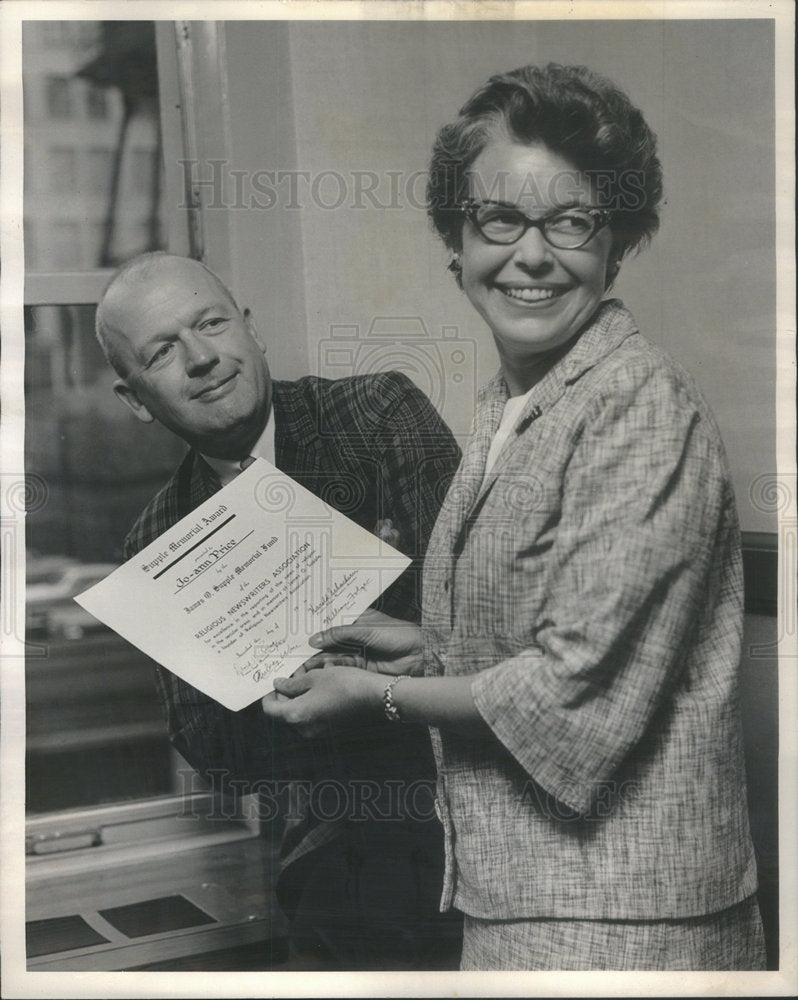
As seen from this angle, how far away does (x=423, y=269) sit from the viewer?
1.52 m

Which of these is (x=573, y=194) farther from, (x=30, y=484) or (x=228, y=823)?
(x=228, y=823)

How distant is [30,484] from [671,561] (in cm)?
96

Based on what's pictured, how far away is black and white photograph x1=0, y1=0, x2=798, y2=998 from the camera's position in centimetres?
147

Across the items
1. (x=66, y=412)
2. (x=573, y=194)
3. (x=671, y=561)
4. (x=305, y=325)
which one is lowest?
(x=671, y=561)

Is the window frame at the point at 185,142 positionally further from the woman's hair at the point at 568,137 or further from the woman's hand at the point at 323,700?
the woman's hair at the point at 568,137

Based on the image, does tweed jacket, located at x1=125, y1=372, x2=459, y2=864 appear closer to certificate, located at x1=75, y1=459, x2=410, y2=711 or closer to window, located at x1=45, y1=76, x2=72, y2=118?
certificate, located at x1=75, y1=459, x2=410, y2=711

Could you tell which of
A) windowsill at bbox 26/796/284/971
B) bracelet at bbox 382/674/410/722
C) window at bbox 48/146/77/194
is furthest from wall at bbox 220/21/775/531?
windowsill at bbox 26/796/284/971

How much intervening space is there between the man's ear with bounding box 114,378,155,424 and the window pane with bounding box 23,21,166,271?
7.2 inches

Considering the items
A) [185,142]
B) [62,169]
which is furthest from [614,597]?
[62,169]

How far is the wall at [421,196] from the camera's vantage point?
59.6 inches

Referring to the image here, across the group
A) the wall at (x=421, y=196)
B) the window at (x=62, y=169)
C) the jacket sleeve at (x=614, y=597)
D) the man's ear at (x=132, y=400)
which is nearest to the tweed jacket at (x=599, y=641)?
the jacket sleeve at (x=614, y=597)

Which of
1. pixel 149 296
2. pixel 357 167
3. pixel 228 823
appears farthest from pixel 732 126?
pixel 228 823

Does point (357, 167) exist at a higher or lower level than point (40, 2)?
lower

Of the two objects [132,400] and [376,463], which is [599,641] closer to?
[376,463]
